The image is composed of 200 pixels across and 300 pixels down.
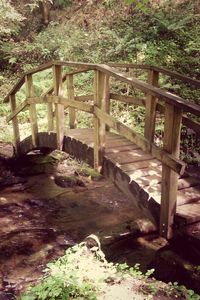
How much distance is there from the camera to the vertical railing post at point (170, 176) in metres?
4.12

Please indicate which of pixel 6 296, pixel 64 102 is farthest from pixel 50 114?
pixel 6 296

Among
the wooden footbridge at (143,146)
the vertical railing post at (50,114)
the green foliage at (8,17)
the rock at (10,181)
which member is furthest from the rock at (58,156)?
the green foliage at (8,17)

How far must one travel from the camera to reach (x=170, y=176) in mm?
4273

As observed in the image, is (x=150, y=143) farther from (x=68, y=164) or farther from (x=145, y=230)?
(x=68, y=164)

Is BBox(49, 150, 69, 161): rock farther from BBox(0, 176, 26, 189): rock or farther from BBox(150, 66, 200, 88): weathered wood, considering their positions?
BBox(150, 66, 200, 88): weathered wood

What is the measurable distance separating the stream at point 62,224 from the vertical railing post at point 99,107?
3.51 ft

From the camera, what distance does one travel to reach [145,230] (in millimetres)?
6125

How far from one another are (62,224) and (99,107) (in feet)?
8.61

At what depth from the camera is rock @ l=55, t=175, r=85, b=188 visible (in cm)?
874

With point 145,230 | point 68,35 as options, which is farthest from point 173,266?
point 68,35

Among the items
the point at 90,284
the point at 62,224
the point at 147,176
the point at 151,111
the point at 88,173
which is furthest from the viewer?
the point at 88,173

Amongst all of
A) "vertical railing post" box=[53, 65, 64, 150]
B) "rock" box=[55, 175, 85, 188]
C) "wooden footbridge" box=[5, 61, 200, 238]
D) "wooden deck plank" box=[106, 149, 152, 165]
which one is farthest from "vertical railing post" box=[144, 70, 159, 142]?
"rock" box=[55, 175, 85, 188]

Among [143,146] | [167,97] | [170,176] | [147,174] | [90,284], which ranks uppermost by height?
[167,97]

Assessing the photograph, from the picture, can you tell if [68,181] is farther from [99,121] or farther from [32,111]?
[99,121]
